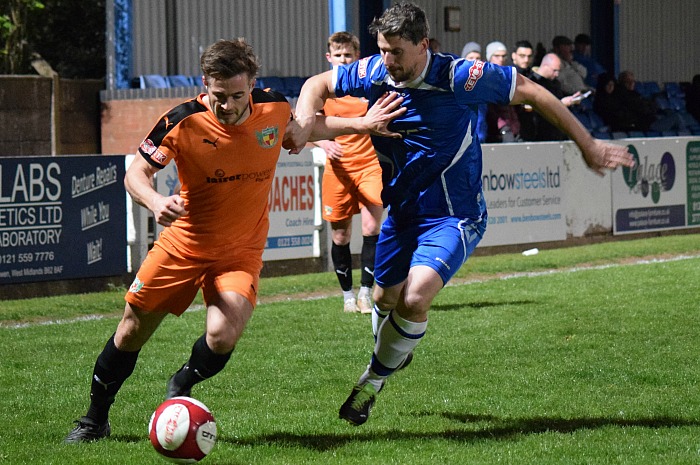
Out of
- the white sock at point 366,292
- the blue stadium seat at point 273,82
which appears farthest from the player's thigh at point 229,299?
the blue stadium seat at point 273,82

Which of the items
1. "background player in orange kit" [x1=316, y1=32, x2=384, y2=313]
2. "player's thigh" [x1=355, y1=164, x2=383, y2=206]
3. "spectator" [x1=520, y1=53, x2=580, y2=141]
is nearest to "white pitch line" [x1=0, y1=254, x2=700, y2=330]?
"background player in orange kit" [x1=316, y1=32, x2=384, y2=313]

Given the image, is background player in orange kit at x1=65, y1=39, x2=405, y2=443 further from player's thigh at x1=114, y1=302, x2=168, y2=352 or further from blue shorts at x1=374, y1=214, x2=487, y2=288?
blue shorts at x1=374, y1=214, x2=487, y2=288

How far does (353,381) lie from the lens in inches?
295

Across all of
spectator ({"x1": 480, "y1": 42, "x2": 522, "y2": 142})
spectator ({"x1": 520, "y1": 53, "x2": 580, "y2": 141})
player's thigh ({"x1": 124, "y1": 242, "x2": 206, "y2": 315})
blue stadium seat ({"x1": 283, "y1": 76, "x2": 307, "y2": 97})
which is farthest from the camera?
blue stadium seat ({"x1": 283, "y1": 76, "x2": 307, "y2": 97})

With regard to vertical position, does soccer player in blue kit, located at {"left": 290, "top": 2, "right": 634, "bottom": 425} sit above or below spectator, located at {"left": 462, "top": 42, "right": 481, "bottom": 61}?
below

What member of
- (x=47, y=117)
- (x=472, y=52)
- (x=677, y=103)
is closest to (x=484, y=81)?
(x=472, y=52)

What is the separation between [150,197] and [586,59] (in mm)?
17986

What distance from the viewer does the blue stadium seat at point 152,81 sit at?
1850 centimetres

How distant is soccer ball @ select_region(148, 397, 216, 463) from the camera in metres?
5.11

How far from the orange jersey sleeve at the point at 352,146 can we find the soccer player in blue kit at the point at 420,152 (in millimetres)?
3995

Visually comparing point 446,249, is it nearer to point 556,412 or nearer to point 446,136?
point 446,136

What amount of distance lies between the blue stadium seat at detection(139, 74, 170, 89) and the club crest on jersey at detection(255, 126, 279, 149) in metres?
12.9

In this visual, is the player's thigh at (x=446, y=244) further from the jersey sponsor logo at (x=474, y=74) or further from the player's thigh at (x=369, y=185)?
the player's thigh at (x=369, y=185)

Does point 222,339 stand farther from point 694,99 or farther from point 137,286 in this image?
point 694,99
